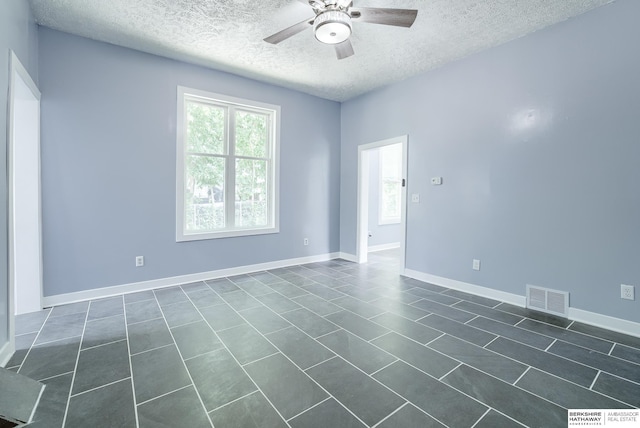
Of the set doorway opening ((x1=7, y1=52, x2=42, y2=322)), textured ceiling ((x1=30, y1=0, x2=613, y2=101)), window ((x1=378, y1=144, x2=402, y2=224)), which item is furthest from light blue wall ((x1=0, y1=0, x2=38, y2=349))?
window ((x1=378, y1=144, x2=402, y2=224))

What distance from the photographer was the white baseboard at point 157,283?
124 inches

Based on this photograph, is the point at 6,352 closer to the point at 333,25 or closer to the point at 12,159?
the point at 12,159

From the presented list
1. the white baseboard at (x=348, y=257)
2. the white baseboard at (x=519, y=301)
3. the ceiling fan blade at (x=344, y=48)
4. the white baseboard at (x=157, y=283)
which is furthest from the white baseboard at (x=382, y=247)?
the ceiling fan blade at (x=344, y=48)

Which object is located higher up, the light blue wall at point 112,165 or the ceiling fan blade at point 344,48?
the ceiling fan blade at point 344,48

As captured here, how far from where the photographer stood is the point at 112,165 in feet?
11.1

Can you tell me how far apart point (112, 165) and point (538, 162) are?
4641 millimetres

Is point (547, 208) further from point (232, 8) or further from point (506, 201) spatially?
point (232, 8)

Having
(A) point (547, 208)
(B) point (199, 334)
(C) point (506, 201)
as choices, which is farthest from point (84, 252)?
(A) point (547, 208)

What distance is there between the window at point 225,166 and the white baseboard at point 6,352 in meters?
1.90

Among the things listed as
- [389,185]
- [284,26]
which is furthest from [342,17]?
[389,185]

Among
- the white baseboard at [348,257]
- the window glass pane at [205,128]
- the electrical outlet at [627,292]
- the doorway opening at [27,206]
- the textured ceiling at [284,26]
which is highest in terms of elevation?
the textured ceiling at [284,26]

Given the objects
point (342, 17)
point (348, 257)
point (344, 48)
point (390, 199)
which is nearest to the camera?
point (342, 17)

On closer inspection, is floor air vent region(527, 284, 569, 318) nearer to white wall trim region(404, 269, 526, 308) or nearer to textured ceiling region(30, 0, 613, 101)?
white wall trim region(404, 269, 526, 308)

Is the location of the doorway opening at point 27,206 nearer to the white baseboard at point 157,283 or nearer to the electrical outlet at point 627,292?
the white baseboard at point 157,283
